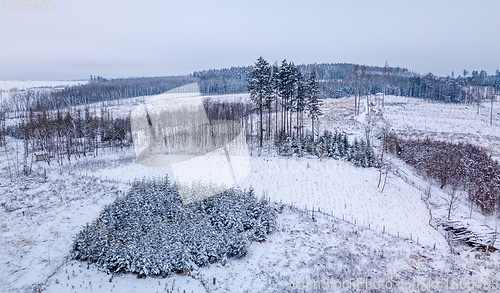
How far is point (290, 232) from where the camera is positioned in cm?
1719

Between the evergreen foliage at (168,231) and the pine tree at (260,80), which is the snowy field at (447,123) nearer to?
the pine tree at (260,80)

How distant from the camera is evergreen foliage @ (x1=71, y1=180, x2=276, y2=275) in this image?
1280 centimetres

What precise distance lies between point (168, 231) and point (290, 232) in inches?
309

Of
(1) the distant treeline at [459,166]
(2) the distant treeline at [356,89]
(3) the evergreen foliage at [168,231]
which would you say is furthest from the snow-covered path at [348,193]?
(2) the distant treeline at [356,89]

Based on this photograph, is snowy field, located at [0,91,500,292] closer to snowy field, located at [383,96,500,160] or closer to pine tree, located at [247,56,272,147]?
pine tree, located at [247,56,272,147]

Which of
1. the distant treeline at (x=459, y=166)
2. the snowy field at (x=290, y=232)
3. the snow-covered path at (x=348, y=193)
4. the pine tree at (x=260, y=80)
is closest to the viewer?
the snowy field at (x=290, y=232)

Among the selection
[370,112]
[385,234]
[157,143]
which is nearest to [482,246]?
[385,234]

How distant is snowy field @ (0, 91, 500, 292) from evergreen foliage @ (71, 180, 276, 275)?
0.61 m

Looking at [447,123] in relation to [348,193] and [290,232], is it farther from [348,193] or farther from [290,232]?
[290,232]

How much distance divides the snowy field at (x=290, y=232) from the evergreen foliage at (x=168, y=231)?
2.01 feet

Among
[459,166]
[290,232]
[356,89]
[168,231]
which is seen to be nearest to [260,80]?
[290,232]

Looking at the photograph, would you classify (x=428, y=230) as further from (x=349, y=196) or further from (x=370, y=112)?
(x=370, y=112)

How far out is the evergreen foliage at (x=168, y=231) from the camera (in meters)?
12.8

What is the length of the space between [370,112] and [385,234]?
54414 millimetres
